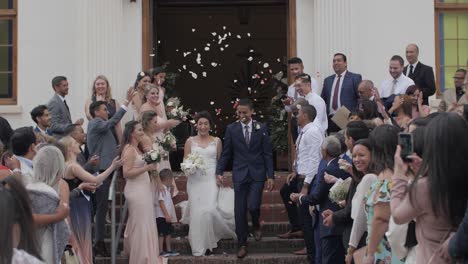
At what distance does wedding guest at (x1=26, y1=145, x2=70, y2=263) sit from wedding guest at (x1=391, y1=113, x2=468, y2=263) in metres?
3.31

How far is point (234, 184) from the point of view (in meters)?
12.2

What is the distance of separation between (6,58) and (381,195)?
908 centimetres

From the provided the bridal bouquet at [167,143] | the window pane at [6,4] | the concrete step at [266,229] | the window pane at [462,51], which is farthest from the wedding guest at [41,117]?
the window pane at [462,51]

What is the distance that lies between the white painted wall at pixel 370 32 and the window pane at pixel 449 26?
1.41 ft

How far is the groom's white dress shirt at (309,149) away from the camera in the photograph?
1154 centimetres

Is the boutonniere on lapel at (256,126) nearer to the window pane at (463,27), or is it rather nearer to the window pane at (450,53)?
the window pane at (450,53)

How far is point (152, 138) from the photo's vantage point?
1223cm

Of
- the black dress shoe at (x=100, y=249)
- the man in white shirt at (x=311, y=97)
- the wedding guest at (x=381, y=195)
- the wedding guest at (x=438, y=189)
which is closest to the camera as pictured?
the wedding guest at (x=438, y=189)

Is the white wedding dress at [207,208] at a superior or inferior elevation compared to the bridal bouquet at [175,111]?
inferior

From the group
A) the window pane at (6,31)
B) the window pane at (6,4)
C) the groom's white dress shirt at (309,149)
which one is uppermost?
the window pane at (6,4)

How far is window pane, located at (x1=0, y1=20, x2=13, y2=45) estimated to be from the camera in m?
14.7

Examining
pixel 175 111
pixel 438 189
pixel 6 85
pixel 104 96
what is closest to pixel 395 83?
pixel 175 111

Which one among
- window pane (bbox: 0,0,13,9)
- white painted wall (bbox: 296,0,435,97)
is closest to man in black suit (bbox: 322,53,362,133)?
white painted wall (bbox: 296,0,435,97)

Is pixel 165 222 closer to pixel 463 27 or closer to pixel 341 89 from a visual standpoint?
pixel 341 89
